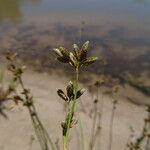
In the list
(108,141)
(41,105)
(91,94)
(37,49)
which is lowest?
(108,141)

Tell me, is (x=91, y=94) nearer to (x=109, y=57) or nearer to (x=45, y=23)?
(x=109, y=57)

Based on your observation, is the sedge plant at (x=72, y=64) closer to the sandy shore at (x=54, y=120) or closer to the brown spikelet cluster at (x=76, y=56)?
the brown spikelet cluster at (x=76, y=56)

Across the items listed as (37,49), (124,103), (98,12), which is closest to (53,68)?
(37,49)

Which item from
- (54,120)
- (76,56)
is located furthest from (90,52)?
(76,56)

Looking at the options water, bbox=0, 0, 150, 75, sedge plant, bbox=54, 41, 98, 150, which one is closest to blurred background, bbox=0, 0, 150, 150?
water, bbox=0, 0, 150, 75

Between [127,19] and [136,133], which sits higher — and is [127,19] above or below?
above

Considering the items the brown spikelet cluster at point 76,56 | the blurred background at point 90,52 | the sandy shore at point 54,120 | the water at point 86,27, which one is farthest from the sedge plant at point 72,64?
the water at point 86,27

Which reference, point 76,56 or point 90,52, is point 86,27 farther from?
point 76,56
